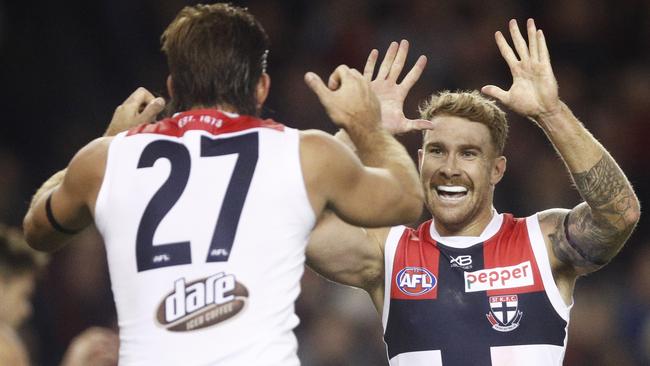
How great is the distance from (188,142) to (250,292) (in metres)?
0.54

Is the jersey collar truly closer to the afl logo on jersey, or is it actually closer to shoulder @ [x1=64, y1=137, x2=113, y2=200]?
the afl logo on jersey

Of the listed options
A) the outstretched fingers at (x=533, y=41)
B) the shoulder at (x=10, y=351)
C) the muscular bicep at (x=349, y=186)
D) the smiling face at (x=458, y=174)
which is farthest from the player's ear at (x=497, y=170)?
the shoulder at (x=10, y=351)

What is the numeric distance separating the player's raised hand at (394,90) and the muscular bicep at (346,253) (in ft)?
1.86

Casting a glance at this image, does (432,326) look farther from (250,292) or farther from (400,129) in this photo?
(250,292)

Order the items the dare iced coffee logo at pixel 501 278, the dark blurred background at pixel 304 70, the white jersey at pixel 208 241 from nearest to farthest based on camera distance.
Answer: the white jersey at pixel 208 241
the dare iced coffee logo at pixel 501 278
the dark blurred background at pixel 304 70

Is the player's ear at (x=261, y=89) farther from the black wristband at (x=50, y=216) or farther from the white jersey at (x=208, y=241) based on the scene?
the black wristband at (x=50, y=216)

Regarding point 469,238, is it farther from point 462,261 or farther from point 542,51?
point 542,51

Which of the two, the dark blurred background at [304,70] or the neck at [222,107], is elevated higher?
the neck at [222,107]

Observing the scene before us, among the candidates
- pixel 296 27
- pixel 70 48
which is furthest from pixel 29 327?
pixel 296 27

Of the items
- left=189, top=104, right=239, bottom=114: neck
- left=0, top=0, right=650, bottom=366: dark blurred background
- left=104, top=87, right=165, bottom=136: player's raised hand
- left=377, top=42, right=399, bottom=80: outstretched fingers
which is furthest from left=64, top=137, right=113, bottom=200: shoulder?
left=0, top=0, right=650, bottom=366: dark blurred background

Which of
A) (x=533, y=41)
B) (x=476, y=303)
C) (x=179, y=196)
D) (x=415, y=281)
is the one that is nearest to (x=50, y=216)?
(x=179, y=196)

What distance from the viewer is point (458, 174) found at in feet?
16.9

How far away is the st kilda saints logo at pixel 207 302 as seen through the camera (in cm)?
339

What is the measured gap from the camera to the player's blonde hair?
529cm
